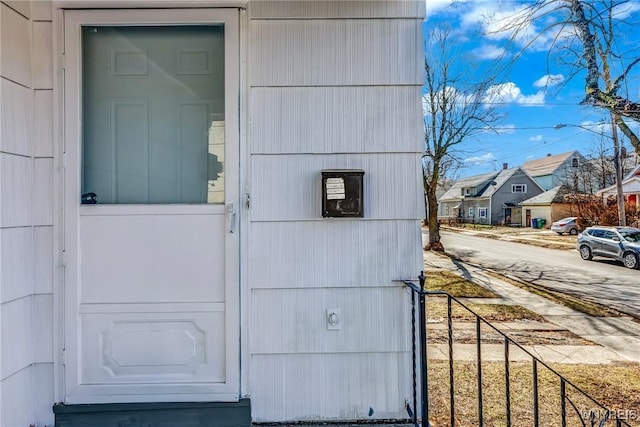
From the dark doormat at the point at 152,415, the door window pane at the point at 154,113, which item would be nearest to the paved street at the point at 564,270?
the dark doormat at the point at 152,415

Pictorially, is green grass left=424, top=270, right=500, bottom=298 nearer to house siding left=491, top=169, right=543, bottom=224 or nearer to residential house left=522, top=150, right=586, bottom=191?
residential house left=522, top=150, right=586, bottom=191

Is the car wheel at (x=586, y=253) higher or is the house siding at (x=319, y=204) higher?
the house siding at (x=319, y=204)

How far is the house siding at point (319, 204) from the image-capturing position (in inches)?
56.9

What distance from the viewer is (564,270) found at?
25.8 feet

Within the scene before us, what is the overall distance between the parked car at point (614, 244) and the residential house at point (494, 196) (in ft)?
41.4

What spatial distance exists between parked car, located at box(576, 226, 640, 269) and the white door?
9.82 meters

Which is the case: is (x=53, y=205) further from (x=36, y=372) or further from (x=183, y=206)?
(x=36, y=372)

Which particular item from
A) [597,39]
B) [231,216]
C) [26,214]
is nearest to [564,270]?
[597,39]

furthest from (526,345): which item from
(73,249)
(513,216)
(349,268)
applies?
(513,216)

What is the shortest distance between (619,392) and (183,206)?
3.28 meters

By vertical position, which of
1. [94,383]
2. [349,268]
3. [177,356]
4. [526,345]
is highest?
[349,268]

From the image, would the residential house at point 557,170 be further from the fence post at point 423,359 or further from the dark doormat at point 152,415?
the dark doormat at point 152,415

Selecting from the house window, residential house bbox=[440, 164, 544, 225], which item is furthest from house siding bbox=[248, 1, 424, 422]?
the house window

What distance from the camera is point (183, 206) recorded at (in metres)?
1.42
